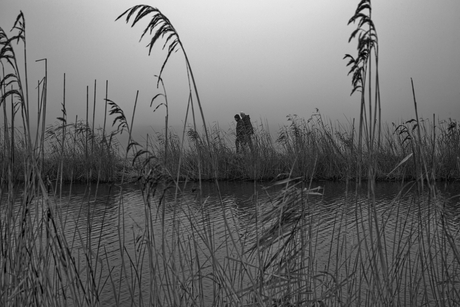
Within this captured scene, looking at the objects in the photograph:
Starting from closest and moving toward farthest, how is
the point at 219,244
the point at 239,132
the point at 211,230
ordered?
1. the point at 219,244
2. the point at 211,230
3. the point at 239,132

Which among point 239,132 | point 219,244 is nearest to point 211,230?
point 219,244

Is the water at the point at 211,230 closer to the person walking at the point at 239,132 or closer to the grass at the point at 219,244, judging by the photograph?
the grass at the point at 219,244

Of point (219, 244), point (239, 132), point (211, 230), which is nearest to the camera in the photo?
point (219, 244)

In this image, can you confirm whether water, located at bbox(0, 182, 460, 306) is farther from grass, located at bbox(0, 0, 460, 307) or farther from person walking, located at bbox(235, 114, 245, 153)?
person walking, located at bbox(235, 114, 245, 153)

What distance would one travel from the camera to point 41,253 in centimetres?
133

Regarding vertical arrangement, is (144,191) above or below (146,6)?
below

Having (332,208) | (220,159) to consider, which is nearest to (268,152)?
(220,159)

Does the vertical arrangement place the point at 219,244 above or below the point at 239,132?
below

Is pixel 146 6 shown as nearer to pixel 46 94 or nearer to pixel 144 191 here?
pixel 46 94

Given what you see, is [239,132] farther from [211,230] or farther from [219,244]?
[219,244]

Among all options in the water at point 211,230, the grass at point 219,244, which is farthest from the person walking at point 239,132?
the grass at point 219,244

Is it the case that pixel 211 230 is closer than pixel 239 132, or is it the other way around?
pixel 211 230

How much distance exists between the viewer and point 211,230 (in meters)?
3.72

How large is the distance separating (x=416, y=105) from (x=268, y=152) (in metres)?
6.86
